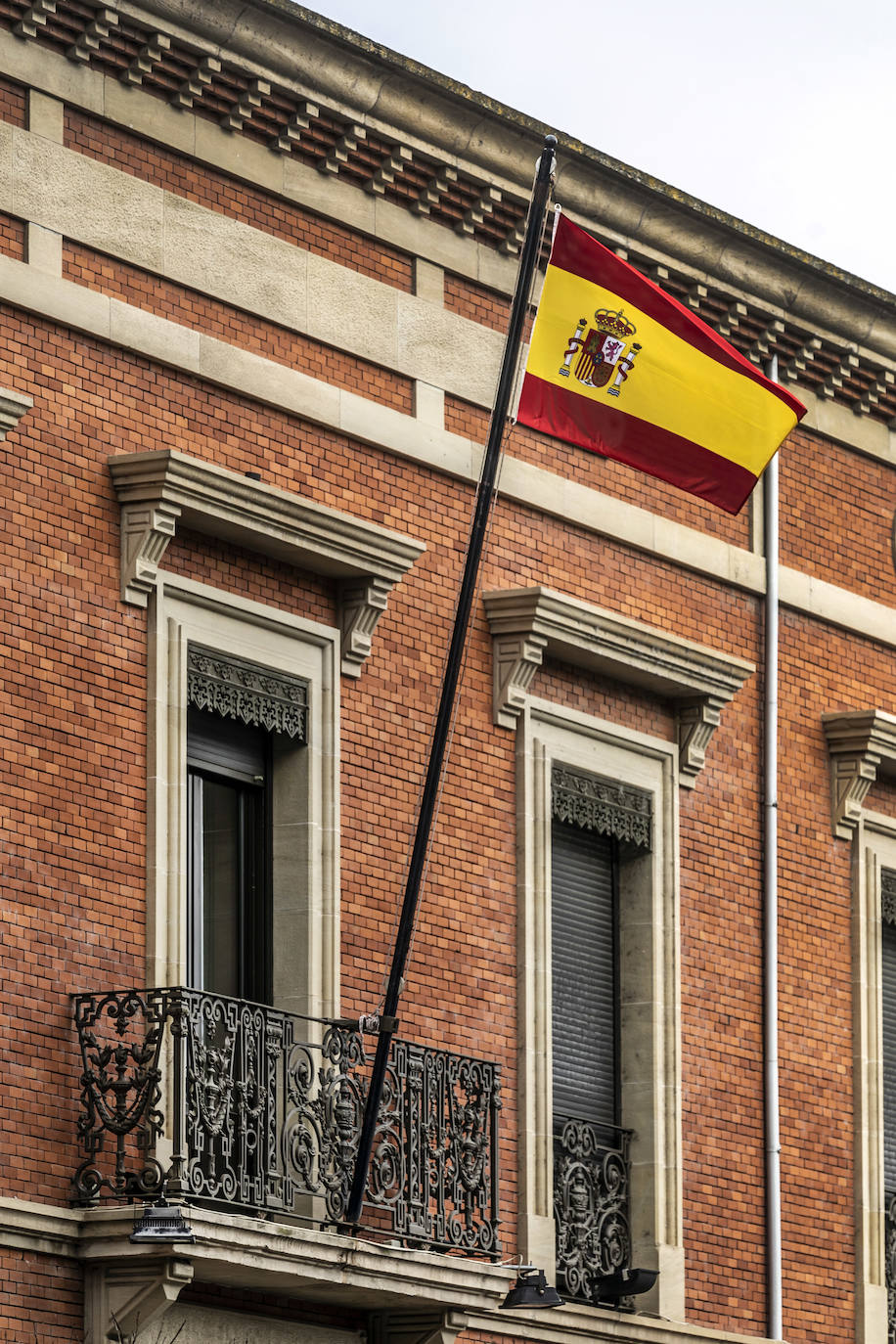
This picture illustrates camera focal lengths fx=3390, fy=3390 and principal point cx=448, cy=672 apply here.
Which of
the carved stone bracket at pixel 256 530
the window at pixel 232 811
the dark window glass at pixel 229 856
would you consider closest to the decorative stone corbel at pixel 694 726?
the carved stone bracket at pixel 256 530

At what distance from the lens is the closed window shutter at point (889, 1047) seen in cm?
2331

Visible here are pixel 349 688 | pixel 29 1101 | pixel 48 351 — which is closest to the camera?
pixel 29 1101

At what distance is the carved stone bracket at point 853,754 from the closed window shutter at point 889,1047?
96 cm

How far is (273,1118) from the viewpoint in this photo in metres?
17.5

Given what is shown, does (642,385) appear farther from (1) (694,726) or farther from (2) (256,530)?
(1) (694,726)

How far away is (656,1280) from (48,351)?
6943 millimetres

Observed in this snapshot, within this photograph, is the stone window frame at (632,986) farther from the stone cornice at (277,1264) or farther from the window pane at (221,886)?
the window pane at (221,886)

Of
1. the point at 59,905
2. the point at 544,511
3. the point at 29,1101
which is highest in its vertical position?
the point at 544,511

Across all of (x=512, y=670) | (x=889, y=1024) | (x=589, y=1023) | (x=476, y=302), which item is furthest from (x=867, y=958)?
(x=476, y=302)

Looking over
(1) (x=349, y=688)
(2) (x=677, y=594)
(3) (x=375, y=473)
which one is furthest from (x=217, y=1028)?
(2) (x=677, y=594)

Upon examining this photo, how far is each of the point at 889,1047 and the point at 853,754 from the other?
6.96ft

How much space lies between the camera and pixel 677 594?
72.6ft

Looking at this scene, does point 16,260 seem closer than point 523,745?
Yes

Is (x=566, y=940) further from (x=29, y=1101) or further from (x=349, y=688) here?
(x=29, y=1101)
